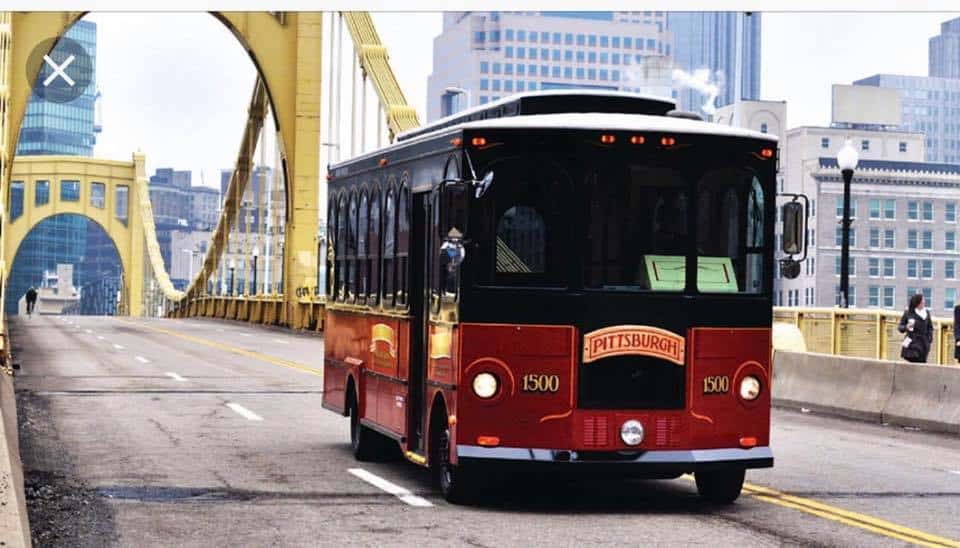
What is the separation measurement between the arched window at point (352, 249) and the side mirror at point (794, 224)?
4518 mm

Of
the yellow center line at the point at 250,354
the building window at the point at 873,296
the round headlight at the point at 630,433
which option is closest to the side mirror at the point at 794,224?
the round headlight at the point at 630,433

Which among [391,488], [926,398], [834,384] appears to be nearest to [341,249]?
[391,488]

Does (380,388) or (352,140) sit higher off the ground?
(352,140)

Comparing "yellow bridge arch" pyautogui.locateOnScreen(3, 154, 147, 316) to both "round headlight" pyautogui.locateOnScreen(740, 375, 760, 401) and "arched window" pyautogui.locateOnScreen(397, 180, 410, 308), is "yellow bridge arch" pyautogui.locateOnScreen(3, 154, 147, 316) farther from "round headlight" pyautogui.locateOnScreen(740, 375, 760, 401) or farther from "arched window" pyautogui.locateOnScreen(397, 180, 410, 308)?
"round headlight" pyautogui.locateOnScreen(740, 375, 760, 401)

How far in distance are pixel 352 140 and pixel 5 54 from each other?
2004cm

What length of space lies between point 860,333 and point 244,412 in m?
9.30

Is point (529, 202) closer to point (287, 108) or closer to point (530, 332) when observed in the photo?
point (530, 332)

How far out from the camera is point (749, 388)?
12.1m

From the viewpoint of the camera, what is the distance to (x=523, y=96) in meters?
12.5

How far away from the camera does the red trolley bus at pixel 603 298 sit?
38.4ft

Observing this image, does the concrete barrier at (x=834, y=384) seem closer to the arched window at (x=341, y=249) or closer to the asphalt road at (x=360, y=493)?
the asphalt road at (x=360, y=493)

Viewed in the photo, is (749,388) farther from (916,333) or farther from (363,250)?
(916,333)

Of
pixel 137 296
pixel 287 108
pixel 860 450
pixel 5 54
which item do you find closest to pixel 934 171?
pixel 137 296

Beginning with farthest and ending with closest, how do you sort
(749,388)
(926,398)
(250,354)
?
(250,354) < (926,398) < (749,388)
